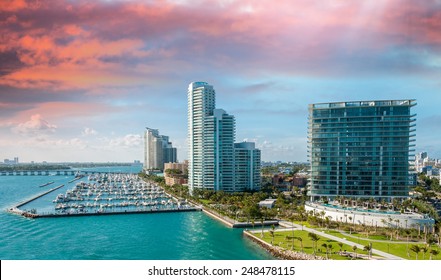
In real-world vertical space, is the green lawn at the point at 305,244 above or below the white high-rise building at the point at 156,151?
below

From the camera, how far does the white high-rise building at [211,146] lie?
68.1 ft

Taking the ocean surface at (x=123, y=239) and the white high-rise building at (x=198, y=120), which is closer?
the ocean surface at (x=123, y=239)

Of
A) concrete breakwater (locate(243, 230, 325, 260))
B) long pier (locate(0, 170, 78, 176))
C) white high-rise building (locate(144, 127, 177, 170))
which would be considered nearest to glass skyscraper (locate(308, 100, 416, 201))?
concrete breakwater (locate(243, 230, 325, 260))

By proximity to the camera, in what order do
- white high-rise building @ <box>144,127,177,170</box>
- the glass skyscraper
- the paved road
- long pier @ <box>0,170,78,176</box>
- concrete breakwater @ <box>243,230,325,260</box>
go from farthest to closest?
white high-rise building @ <box>144,127,177,170</box>, long pier @ <box>0,170,78,176</box>, the glass skyscraper, concrete breakwater @ <box>243,230,325,260</box>, the paved road

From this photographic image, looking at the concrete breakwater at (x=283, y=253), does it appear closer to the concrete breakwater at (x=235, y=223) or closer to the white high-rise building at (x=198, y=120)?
the concrete breakwater at (x=235, y=223)

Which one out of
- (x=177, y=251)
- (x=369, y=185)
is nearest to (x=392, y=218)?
(x=369, y=185)

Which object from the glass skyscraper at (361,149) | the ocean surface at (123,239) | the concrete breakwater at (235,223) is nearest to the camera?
the ocean surface at (123,239)

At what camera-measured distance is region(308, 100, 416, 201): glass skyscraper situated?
563 inches

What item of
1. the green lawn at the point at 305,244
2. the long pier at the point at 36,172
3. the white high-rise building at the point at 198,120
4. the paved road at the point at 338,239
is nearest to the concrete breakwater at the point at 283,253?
the green lawn at the point at 305,244

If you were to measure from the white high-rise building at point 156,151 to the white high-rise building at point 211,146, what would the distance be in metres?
27.7

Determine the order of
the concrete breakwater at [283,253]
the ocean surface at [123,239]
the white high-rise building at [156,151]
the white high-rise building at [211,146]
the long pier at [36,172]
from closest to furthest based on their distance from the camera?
the concrete breakwater at [283,253] → the ocean surface at [123,239] → the white high-rise building at [211,146] → the long pier at [36,172] → the white high-rise building at [156,151]

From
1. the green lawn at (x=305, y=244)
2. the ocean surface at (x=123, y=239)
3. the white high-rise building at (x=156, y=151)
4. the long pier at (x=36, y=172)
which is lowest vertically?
the long pier at (x=36, y=172)

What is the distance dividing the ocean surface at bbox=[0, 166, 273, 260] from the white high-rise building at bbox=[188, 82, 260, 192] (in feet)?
19.8

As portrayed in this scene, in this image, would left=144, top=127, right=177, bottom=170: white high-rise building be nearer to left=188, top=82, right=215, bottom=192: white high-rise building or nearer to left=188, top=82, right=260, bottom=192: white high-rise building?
left=188, top=82, right=215, bottom=192: white high-rise building
